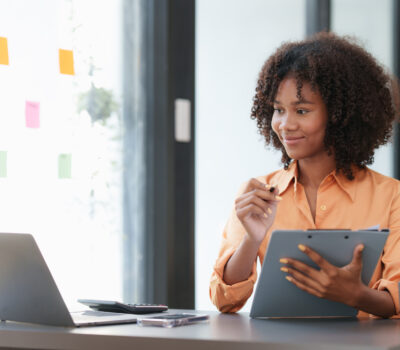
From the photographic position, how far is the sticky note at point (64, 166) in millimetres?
2346

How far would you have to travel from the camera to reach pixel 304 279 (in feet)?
4.98

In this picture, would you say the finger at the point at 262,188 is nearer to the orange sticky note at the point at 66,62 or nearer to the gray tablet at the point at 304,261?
the gray tablet at the point at 304,261

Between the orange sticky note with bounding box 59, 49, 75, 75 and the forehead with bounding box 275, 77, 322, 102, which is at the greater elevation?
the orange sticky note with bounding box 59, 49, 75, 75

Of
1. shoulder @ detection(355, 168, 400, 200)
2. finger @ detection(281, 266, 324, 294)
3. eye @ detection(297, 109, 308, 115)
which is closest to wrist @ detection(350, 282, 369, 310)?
finger @ detection(281, 266, 324, 294)

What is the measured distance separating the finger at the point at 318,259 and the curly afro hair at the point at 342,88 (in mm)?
550

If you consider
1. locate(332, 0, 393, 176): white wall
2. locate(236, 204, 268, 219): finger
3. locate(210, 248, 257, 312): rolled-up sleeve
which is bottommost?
locate(210, 248, 257, 312): rolled-up sleeve

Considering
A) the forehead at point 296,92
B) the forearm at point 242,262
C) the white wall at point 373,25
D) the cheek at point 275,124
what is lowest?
the forearm at point 242,262

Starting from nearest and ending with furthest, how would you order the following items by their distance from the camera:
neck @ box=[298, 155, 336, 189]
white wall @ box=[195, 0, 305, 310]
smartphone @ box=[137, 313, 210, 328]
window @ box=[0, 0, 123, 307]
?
smartphone @ box=[137, 313, 210, 328]
neck @ box=[298, 155, 336, 189]
window @ box=[0, 0, 123, 307]
white wall @ box=[195, 0, 305, 310]

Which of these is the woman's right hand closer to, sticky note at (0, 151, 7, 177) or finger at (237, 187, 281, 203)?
finger at (237, 187, 281, 203)

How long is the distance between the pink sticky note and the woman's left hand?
3.49 ft

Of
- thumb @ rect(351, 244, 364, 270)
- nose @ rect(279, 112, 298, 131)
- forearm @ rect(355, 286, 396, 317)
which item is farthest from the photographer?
nose @ rect(279, 112, 298, 131)

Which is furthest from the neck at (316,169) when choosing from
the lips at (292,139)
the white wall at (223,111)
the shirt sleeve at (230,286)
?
the white wall at (223,111)

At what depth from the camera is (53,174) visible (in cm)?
232

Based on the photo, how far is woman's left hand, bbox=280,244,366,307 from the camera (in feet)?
4.94
